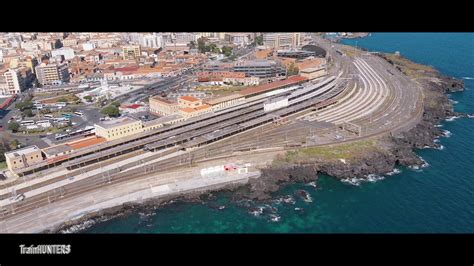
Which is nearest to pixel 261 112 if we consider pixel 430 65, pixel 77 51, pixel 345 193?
pixel 345 193

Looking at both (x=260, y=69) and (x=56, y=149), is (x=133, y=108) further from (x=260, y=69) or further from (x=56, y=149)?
(x=260, y=69)

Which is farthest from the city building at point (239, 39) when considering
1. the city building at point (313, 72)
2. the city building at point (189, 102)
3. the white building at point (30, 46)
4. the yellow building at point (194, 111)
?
the yellow building at point (194, 111)

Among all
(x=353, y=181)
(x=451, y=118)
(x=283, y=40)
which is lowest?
(x=353, y=181)

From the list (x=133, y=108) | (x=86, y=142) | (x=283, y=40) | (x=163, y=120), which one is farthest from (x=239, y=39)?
(x=86, y=142)

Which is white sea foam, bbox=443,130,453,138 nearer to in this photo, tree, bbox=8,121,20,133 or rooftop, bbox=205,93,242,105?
rooftop, bbox=205,93,242,105

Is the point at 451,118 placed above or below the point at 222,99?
below

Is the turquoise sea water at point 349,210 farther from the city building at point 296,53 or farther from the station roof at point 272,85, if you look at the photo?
the city building at point 296,53

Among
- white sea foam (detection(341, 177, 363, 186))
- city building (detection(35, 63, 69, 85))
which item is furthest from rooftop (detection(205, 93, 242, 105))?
city building (detection(35, 63, 69, 85))

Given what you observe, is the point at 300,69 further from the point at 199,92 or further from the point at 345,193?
the point at 345,193
